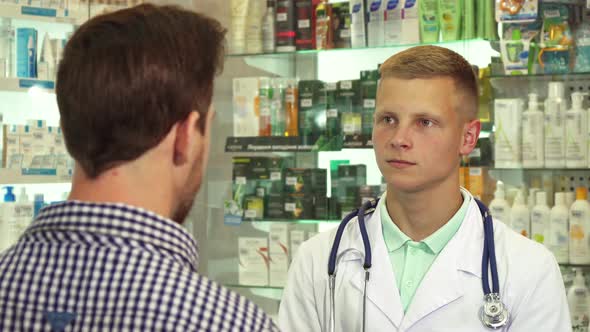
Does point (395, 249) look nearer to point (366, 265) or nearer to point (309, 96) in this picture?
point (366, 265)

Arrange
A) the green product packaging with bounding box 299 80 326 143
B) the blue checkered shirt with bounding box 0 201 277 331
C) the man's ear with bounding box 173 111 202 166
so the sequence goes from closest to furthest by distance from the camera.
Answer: the blue checkered shirt with bounding box 0 201 277 331
the man's ear with bounding box 173 111 202 166
the green product packaging with bounding box 299 80 326 143

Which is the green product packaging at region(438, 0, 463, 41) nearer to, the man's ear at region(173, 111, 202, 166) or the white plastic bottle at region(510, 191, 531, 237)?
the white plastic bottle at region(510, 191, 531, 237)

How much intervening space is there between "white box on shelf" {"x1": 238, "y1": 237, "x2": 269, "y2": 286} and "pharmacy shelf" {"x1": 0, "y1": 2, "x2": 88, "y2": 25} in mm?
1581

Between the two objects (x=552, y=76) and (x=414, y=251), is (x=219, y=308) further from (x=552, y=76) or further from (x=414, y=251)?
(x=552, y=76)

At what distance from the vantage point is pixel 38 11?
14.5ft

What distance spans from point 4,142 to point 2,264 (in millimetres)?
3424

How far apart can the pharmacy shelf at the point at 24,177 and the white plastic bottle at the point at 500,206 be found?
7.59 ft

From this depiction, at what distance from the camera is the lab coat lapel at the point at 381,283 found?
89.0 inches

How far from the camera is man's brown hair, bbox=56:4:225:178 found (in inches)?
45.5

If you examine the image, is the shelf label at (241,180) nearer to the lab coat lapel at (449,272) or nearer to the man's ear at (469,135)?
the man's ear at (469,135)

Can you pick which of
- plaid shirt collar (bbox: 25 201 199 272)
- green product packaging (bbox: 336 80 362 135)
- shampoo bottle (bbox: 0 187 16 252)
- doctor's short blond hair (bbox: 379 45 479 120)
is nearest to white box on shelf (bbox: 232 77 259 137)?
green product packaging (bbox: 336 80 362 135)

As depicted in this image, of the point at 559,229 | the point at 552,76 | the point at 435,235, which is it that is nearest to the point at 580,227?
the point at 559,229

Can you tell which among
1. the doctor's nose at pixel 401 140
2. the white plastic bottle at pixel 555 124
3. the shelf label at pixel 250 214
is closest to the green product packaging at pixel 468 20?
the white plastic bottle at pixel 555 124

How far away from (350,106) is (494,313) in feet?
8.64
